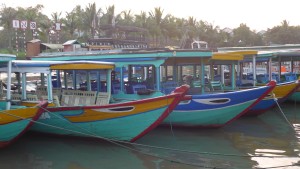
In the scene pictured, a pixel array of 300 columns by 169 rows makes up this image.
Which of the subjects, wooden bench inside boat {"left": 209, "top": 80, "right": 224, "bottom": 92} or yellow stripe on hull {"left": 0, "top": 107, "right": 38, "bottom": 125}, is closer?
yellow stripe on hull {"left": 0, "top": 107, "right": 38, "bottom": 125}

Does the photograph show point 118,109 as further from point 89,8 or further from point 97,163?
point 89,8

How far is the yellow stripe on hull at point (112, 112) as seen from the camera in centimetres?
→ 816

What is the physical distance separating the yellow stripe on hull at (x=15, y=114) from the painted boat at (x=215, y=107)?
14.3 ft

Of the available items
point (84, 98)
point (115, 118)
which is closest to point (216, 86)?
point (84, 98)

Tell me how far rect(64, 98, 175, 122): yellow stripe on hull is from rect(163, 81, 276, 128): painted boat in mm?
2244

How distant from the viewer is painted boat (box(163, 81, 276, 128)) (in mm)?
10023

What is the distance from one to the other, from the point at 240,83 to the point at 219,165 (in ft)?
24.6

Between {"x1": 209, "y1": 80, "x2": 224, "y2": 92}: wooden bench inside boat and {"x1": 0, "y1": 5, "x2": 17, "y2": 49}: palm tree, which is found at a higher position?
{"x1": 0, "y1": 5, "x2": 17, "y2": 49}: palm tree

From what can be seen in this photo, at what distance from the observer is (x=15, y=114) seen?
25.4ft

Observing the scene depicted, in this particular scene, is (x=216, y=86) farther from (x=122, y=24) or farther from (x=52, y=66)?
(x=122, y=24)

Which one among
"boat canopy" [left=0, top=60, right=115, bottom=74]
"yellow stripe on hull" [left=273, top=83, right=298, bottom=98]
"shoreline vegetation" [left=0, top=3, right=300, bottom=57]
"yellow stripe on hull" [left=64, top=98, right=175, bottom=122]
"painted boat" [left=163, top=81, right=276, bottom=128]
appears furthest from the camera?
"shoreline vegetation" [left=0, top=3, right=300, bottom=57]

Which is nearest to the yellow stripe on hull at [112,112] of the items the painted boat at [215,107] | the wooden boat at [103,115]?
the wooden boat at [103,115]

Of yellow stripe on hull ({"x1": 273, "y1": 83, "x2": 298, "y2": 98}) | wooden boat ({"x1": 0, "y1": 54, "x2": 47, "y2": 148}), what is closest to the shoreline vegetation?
yellow stripe on hull ({"x1": 273, "y1": 83, "x2": 298, "y2": 98})

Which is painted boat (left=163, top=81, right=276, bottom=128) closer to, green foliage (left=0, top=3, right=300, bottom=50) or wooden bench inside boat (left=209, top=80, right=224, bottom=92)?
wooden bench inside boat (left=209, top=80, right=224, bottom=92)
